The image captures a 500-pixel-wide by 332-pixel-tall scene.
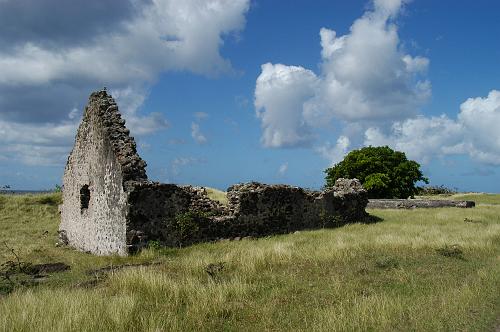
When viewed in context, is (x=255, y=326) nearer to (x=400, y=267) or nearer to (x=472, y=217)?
(x=400, y=267)

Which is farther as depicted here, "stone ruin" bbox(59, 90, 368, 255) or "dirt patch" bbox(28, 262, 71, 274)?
"stone ruin" bbox(59, 90, 368, 255)

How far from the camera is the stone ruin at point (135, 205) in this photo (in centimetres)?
1465

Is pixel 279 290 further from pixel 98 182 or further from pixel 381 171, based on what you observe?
pixel 381 171

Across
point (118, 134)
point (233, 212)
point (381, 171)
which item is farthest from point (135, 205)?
point (381, 171)

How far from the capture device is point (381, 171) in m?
43.9

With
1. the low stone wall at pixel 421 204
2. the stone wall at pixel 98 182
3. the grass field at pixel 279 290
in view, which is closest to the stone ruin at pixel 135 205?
the stone wall at pixel 98 182

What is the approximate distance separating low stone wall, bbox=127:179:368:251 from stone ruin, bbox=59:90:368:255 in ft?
0.10

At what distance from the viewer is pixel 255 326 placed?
6.75 m

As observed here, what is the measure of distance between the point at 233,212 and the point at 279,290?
355 inches

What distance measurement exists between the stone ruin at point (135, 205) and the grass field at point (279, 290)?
1.05m

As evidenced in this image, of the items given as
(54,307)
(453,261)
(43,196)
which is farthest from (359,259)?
(43,196)

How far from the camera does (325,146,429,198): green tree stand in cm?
4275

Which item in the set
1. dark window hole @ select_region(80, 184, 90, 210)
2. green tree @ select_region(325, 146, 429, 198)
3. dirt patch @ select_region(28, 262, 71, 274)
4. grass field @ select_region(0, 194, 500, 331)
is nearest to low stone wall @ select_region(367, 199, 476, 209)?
green tree @ select_region(325, 146, 429, 198)

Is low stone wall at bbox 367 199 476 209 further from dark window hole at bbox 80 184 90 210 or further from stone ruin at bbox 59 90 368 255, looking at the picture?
dark window hole at bbox 80 184 90 210
